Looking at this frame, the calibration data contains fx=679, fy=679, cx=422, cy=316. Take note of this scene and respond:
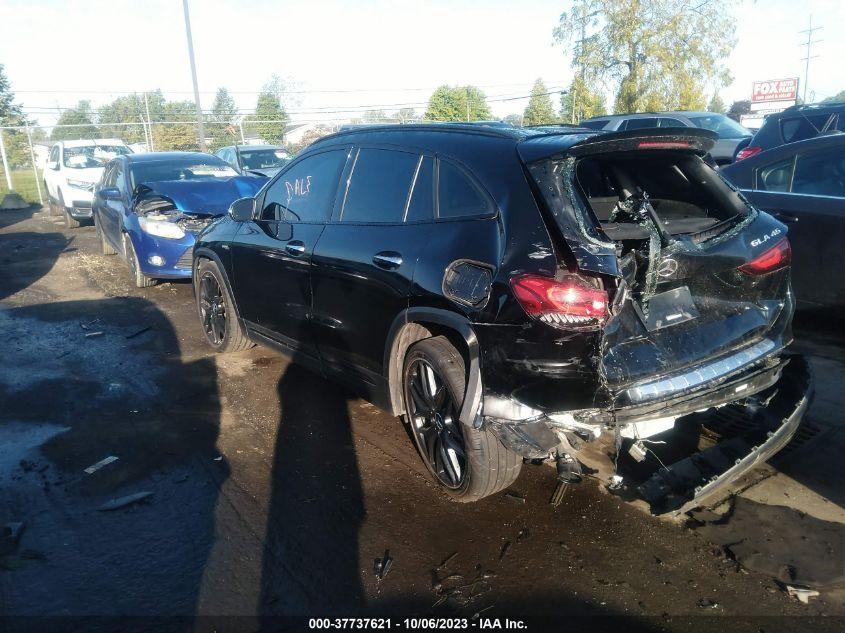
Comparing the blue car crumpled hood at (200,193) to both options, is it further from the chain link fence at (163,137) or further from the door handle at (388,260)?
the chain link fence at (163,137)

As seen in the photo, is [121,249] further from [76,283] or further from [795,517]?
[795,517]

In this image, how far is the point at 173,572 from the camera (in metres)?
3.17

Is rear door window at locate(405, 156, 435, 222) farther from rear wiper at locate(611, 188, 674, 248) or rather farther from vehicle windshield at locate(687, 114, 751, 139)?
vehicle windshield at locate(687, 114, 751, 139)

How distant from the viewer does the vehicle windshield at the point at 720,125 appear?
14564mm

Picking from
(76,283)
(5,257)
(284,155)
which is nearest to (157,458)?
(76,283)

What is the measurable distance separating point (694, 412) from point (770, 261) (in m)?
0.96

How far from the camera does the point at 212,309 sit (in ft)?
20.9

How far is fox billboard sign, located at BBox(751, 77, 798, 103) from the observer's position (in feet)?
168

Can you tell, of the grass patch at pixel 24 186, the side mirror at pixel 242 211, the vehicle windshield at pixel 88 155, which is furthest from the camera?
the grass patch at pixel 24 186

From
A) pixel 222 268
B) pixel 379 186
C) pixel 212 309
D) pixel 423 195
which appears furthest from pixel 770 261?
pixel 212 309

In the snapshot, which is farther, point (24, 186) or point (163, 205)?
point (24, 186)

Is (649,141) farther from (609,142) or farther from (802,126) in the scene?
(802,126)

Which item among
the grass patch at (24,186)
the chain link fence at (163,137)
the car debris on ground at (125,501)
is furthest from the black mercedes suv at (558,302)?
the chain link fence at (163,137)

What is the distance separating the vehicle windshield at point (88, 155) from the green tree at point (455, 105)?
20.0m
